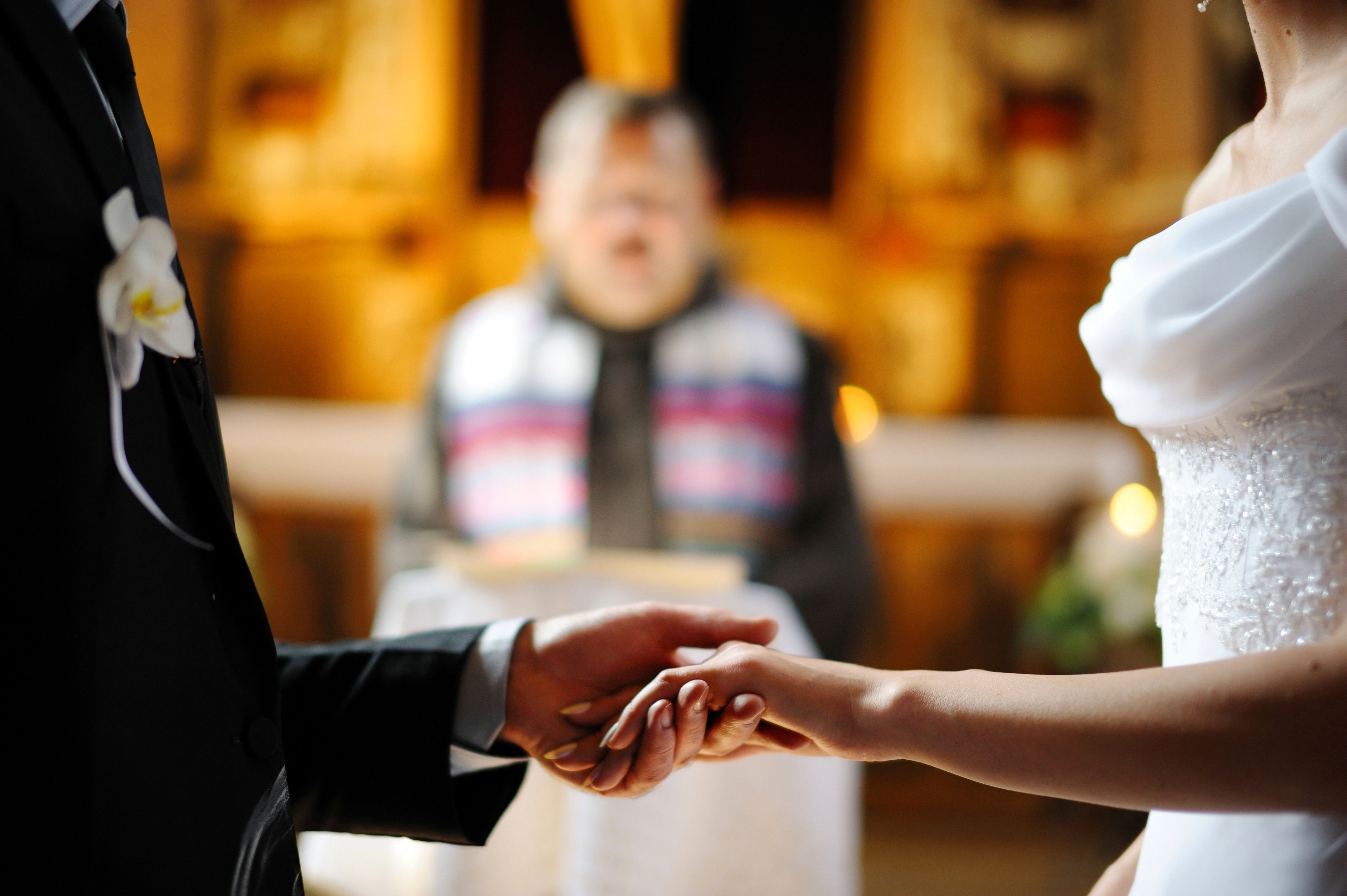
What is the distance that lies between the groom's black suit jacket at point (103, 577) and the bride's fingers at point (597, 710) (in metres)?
0.41

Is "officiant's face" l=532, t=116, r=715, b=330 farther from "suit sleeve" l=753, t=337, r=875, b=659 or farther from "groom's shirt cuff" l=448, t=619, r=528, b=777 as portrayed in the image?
"groom's shirt cuff" l=448, t=619, r=528, b=777

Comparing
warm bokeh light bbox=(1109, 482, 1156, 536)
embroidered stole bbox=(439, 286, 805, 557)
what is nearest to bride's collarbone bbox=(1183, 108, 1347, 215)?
embroidered stole bbox=(439, 286, 805, 557)

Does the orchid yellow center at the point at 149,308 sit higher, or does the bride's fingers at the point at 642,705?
the orchid yellow center at the point at 149,308

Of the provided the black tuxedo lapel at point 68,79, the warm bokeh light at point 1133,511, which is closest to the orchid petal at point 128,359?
the black tuxedo lapel at point 68,79

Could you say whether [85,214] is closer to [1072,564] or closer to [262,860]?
[262,860]

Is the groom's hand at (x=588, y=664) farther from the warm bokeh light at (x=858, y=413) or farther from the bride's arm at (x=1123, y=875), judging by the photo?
the warm bokeh light at (x=858, y=413)

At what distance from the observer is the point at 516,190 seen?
475 centimetres

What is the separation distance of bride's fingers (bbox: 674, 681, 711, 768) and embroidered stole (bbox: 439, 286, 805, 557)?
119 cm

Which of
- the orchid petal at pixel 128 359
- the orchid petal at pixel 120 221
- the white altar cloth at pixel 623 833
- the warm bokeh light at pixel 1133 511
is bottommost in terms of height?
the white altar cloth at pixel 623 833

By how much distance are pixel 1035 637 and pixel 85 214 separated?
124 inches

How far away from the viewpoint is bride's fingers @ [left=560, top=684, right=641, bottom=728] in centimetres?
118

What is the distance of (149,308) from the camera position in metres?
0.69

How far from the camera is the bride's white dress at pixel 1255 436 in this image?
838mm

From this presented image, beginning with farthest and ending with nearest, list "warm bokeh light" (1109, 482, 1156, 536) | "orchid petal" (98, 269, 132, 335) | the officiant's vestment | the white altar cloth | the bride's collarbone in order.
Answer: "warm bokeh light" (1109, 482, 1156, 536) < the officiant's vestment < the white altar cloth < the bride's collarbone < "orchid petal" (98, 269, 132, 335)
